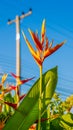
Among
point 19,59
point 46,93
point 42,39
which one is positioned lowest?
point 46,93

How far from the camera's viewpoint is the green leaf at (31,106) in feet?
Result: 4.35

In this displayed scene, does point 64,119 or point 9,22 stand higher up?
point 9,22

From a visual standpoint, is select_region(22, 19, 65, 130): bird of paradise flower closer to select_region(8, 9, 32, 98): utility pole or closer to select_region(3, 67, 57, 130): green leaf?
select_region(3, 67, 57, 130): green leaf

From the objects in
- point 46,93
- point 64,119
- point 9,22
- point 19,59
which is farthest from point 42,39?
point 9,22

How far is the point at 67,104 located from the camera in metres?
1.85

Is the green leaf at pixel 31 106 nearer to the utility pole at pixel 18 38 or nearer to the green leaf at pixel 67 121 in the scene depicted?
the green leaf at pixel 67 121

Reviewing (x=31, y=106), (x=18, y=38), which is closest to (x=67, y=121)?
(x=31, y=106)

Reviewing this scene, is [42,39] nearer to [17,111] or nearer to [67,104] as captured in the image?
[17,111]

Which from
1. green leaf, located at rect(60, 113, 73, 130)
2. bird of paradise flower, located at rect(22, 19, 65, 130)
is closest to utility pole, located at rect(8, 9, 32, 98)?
green leaf, located at rect(60, 113, 73, 130)

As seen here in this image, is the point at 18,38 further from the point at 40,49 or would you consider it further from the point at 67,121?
the point at 40,49

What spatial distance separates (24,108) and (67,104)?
0.55 m

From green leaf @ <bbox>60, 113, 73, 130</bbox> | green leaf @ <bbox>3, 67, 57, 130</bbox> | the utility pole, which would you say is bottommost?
green leaf @ <bbox>60, 113, 73, 130</bbox>

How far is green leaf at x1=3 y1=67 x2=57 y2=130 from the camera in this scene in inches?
52.2

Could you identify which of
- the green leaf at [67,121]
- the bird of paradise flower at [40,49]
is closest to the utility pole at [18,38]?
the green leaf at [67,121]
